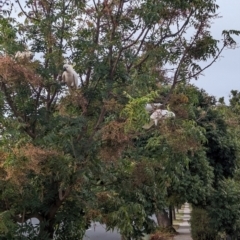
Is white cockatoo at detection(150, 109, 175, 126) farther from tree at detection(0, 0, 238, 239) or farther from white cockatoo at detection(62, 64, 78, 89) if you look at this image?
white cockatoo at detection(62, 64, 78, 89)

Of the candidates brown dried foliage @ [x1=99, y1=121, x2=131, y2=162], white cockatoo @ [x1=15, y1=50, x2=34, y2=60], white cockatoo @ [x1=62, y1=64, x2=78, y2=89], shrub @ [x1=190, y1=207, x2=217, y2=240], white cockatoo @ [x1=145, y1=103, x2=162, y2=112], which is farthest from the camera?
shrub @ [x1=190, y1=207, x2=217, y2=240]

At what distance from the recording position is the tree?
232 inches

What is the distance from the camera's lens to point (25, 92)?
20.0 ft

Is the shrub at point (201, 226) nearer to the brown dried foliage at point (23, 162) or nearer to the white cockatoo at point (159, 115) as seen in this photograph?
the white cockatoo at point (159, 115)

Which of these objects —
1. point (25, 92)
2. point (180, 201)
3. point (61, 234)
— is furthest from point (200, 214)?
point (25, 92)

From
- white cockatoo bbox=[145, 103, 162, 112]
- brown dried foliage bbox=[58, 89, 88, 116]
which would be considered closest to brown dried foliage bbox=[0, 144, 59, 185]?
brown dried foliage bbox=[58, 89, 88, 116]

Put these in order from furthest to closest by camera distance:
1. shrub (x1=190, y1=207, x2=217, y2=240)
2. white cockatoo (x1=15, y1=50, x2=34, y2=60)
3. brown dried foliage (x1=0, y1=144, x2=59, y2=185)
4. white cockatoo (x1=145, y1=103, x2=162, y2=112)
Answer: shrub (x1=190, y1=207, x2=217, y2=240) < white cockatoo (x1=15, y1=50, x2=34, y2=60) < white cockatoo (x1=145, y1=103, x2=162, y2=112) < brown dried foliage (x1=0, y1=144, x2=59, y2=185)

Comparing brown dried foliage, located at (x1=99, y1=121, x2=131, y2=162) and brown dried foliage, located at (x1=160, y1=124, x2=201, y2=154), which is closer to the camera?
brown dried foliage, located at (x1=99, y1=121, x2=131, y2=162)

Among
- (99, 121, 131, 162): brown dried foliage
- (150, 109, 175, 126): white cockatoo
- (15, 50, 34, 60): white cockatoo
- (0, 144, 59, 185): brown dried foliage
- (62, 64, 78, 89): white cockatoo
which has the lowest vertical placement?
(0, 144, 59, 185): brown dried foliage

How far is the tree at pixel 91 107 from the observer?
5.89 meters

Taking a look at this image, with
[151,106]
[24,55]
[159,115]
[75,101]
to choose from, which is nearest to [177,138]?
[159,115]

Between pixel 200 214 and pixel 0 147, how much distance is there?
1093 cm

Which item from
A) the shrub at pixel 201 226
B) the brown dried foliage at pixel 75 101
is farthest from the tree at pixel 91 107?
the shrub at pixel 201 226

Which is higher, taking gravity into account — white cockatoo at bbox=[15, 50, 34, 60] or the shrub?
white cockatoo at bbox=[15, 50, 34, 60]
